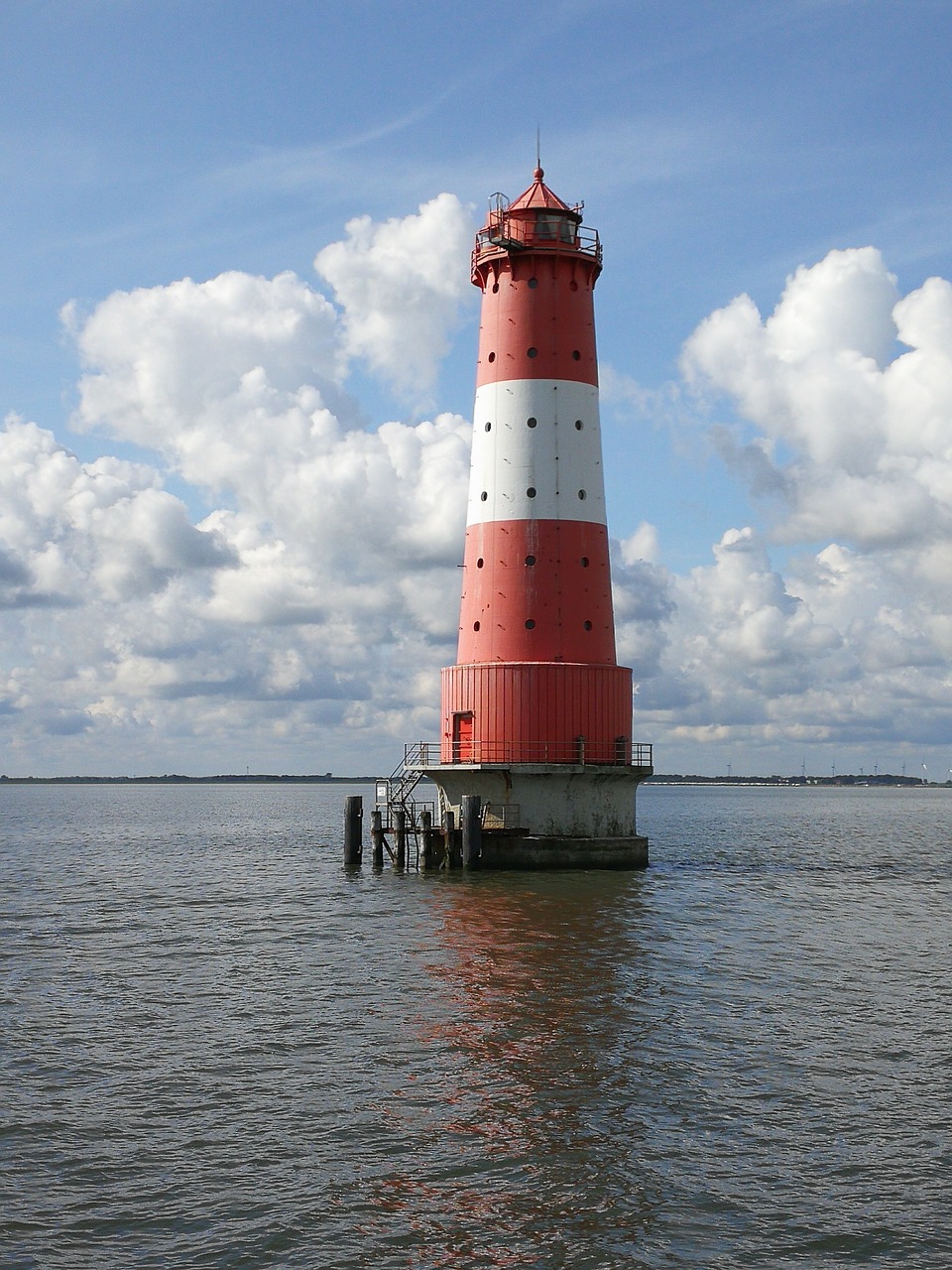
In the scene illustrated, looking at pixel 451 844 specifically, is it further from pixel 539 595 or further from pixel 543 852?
pixel 539 595

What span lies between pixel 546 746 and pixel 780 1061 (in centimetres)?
2061

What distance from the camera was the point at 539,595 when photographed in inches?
1463

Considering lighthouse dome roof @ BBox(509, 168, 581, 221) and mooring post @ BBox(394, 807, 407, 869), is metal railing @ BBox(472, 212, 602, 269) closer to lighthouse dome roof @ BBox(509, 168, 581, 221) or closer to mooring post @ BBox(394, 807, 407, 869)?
lighthouse dome roof @ BBox(509, 168, 581, 221)

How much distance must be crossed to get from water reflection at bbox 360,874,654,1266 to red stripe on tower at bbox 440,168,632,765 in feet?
38.0

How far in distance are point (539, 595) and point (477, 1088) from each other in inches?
922

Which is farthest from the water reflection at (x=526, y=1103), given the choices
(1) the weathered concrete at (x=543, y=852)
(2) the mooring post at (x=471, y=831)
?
(1) the weathered concrete at (x=543, y=852)

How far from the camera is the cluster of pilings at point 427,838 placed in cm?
3594

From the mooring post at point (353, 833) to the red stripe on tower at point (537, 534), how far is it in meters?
3.82

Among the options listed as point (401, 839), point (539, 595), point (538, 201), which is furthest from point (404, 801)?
point (538, 201)

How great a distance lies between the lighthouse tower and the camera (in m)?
36.6

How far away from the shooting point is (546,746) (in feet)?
120

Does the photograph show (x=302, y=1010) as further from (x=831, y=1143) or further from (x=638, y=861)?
(x=638, y=861)

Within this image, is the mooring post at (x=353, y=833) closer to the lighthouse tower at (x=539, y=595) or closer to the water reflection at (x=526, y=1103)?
the lighthouse tower at (x=539, y=595)

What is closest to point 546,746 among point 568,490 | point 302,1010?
point 568,490
